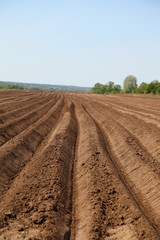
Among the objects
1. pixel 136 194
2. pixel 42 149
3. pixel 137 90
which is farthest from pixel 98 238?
pixel 137 90

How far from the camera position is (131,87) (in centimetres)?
11812

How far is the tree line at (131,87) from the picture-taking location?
8038 centimetres

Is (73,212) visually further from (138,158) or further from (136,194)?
(138,158)

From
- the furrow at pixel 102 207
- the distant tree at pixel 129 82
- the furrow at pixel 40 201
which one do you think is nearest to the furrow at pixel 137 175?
the furrow at pixel 102 207

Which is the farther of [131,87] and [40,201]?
[131,87]

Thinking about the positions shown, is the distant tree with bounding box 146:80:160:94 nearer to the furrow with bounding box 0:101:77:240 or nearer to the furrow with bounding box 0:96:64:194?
the furrow with bounding box 0:96:64:194

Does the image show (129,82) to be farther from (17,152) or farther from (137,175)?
(137,175)

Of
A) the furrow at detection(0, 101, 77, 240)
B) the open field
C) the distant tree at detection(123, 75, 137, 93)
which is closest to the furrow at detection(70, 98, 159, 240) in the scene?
the open field

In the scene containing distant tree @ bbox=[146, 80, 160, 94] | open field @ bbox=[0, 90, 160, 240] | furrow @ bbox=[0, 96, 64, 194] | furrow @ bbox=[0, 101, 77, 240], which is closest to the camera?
furrow @ bbox=[0, 101, 77, 240]

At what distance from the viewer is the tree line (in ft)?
264

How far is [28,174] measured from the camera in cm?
855

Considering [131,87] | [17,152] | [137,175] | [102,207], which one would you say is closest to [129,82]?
[131,87]

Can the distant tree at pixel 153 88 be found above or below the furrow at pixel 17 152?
above

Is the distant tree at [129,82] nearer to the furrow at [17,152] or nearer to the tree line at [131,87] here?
the tree line at [131,87]
